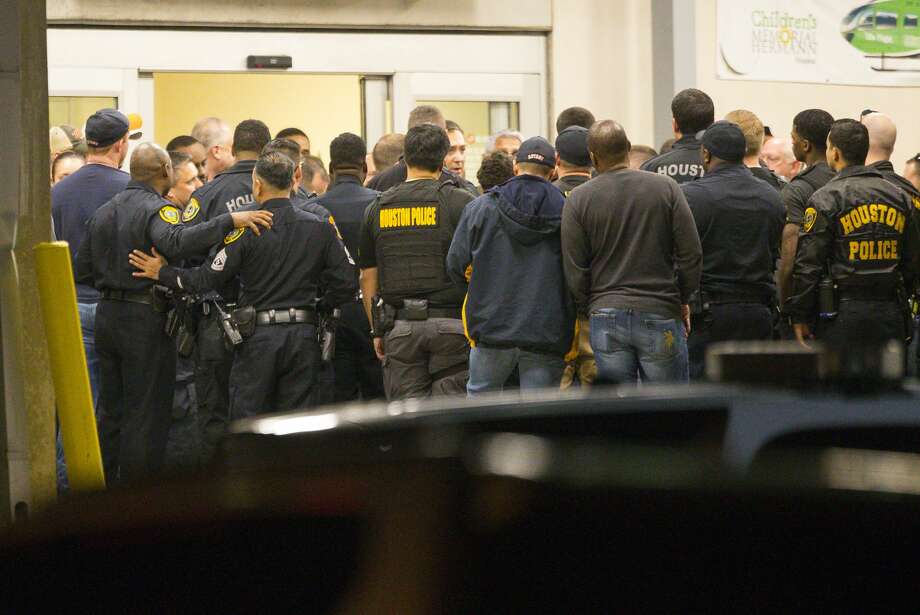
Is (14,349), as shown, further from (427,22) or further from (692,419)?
(427,22)

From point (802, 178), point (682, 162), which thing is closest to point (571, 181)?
point (682, 162)

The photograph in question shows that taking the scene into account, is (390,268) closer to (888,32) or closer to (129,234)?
(129,234)

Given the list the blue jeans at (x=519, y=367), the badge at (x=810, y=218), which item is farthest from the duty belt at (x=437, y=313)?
the badge at (x=810, y=218)

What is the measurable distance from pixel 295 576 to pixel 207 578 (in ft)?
0.32

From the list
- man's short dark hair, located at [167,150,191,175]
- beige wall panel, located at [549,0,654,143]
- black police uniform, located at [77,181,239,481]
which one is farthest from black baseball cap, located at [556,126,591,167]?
beige wall panel, located at [549,0,654,143]

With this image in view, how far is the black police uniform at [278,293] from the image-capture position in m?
7.40

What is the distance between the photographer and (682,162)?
25.7 feet

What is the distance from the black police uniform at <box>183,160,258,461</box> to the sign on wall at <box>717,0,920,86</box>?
7.09 metres

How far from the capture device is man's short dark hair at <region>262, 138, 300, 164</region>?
7.72 metres

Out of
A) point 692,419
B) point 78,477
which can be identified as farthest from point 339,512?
point 78,477

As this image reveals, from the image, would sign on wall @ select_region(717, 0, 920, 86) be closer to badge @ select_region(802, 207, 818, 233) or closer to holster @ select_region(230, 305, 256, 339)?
badge @ select_region(802, 207, 818, 233)

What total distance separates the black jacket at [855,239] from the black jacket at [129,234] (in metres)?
3.28

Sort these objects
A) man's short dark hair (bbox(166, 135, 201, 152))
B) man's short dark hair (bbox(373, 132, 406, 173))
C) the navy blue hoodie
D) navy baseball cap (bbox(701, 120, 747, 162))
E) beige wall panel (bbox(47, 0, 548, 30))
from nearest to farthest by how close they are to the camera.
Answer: the navy blue hoodie → navy baseball cap (bbox(701, 120, 747, 162)) → man's short dark hair (bbox(373, 132, 406, 173)) → man's short dark hair (bbox(166, 135, 201, 152)) → beige wall panel (bbox(47, 0, 548, 30))

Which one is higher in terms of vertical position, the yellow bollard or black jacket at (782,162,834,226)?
black jacket at (782,162,834,226)
